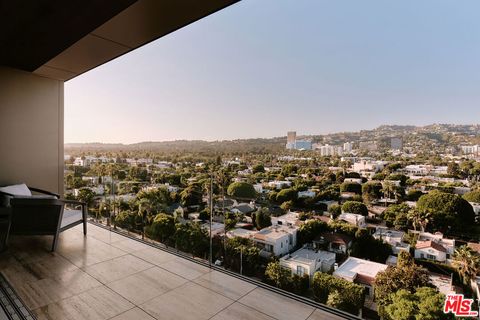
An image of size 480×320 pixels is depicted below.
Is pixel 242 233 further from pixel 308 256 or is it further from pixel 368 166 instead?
pixel 368 166

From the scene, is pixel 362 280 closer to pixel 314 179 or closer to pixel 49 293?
pixel 314 179

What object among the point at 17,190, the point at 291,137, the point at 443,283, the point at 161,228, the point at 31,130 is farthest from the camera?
the point at 291,137

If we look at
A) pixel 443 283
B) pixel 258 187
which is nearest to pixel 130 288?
pixel 258 187

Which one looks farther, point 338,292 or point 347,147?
point 347,147

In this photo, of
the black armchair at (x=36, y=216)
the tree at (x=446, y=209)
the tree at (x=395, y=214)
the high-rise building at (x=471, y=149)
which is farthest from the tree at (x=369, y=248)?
the black armchair at (x=36, y=216)

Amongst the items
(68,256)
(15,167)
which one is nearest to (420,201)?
(68,256)

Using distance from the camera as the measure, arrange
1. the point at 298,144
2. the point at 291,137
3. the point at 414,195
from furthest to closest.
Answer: the point at 291,137, the point at 298,144, the point at 414,195

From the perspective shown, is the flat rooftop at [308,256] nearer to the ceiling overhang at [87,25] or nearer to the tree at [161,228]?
the tree at [161,228]
